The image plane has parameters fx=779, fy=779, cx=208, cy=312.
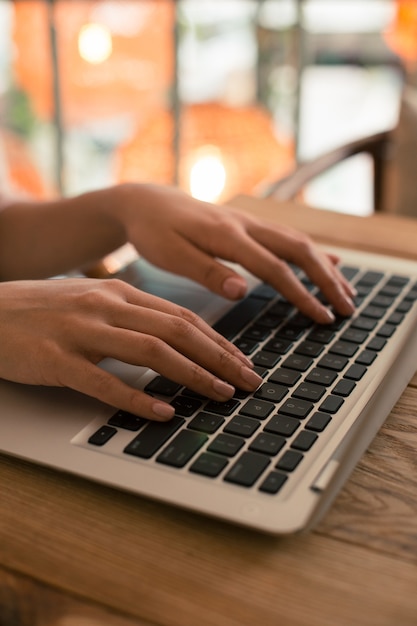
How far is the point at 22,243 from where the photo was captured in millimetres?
997

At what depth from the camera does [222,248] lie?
0.83 m

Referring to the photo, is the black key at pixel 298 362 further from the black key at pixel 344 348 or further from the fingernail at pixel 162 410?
the fingernail at pixel 162 410

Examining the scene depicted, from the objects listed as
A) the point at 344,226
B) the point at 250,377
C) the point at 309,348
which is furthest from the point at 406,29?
the point at 250,377

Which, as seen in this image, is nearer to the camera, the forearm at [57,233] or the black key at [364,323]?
the black key at [364,323]

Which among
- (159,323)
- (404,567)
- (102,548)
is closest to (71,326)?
(159,323)

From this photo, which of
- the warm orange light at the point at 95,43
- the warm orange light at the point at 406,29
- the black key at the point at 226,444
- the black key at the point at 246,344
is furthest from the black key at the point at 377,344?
the warm orange light at the point at 95,43

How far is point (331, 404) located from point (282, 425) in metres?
0.06

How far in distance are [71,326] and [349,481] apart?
0.81 feet

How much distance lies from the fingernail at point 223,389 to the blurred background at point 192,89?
2811 millimetres

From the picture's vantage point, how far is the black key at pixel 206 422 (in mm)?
576

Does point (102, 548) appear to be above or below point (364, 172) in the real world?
above

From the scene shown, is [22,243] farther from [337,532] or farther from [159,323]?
[337,532]

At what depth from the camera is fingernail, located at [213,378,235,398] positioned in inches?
23.9

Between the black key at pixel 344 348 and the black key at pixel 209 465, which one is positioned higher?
the black key at pixel 209 465
